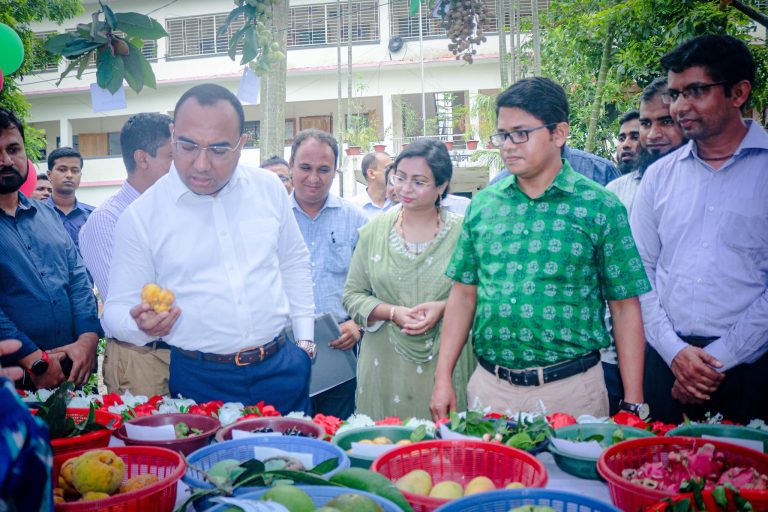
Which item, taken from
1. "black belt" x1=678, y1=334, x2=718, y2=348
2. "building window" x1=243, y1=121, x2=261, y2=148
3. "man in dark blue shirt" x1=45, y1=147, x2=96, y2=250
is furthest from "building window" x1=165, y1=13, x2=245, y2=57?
"black belt" x1=678, y1=334, x2=718, y2=348

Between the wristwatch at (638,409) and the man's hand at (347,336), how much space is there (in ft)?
5.14

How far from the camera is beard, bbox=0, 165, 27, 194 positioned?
2842 mm

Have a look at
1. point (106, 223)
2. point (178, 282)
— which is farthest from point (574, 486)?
point (106, 223)

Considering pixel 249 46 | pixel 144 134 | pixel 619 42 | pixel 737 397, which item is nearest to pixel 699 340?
pixel 737 397

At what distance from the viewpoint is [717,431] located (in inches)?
65.5

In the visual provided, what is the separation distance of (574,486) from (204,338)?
1.43m

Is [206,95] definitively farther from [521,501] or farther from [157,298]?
[521,501]

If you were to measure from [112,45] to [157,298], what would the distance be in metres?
0.83

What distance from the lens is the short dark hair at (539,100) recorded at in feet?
7.34

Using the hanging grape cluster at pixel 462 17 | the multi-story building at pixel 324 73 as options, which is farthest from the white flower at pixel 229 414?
the multi-story building at pixel 324 73

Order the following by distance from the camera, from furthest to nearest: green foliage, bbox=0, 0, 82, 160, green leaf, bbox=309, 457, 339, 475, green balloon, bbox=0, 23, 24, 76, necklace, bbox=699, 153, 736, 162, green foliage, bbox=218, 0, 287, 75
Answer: green foliage, bbox=0, 0, 82, 160 → green balloon, bbox=0, 23, 24, 76 → necklace, bbox=699, 153, 736, 162 → green foliage, bbox=218, 0, 287, 75 → green leaf, bbox=309, 457, 339, 475

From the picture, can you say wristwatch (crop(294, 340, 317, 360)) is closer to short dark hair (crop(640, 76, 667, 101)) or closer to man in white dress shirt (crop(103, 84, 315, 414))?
man in white dress shirt (crop(103, 84, 315, 414))

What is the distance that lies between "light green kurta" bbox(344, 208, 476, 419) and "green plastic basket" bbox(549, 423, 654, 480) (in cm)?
122

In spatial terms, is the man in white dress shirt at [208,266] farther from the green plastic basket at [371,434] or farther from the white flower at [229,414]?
the green plastic basket at [371,434]
